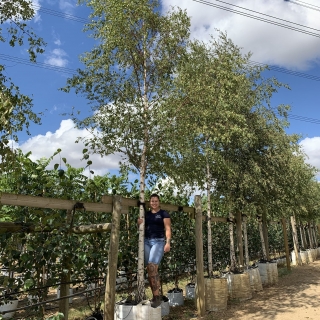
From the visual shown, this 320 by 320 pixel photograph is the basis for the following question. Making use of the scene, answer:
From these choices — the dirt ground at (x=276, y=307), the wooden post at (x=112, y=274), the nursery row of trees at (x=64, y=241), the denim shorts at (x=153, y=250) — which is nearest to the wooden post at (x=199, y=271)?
the dirt ground at (x=276, y=307)

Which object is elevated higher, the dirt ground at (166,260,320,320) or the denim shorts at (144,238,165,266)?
the denim shorts at (144,238,165,266)

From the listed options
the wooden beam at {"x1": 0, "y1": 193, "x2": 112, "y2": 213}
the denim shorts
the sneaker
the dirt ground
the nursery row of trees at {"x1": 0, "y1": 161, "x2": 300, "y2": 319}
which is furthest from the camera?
the dirt ground

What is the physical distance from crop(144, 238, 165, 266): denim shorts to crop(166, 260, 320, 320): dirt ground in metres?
1.78

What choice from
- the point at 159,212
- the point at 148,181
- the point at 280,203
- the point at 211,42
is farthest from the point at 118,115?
the point at 280,203

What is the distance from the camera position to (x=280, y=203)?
904cm

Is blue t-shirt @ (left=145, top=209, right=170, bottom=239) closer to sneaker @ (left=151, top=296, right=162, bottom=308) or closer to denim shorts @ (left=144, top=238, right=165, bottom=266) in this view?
denim shorts @ (left=144, top=238, right=165, bottom=266)

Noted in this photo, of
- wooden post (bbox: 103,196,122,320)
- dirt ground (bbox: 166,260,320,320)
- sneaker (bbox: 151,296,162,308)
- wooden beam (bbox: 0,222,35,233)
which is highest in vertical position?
wooden beam (bbox: 0,222,35,233)

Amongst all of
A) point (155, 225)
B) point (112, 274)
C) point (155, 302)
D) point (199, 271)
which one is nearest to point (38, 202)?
point (112, 274)

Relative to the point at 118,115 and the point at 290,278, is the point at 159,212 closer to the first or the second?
the point at 118,115

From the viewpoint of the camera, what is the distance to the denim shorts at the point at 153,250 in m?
4.74

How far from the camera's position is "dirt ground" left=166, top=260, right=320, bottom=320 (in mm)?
5746

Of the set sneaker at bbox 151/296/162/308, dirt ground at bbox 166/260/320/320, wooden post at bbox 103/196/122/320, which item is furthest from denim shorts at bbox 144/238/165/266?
dirt ground at bbox 166/260/320/320

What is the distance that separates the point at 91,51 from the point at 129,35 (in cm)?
73

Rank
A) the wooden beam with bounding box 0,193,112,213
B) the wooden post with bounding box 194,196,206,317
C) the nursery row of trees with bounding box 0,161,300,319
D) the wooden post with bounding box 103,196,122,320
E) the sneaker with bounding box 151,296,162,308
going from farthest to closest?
the wooden post with bounding box 194,196,206,317, the sneaker with bounding box 151,296,162,308, the wooden post with bounding box 103,196,122,320, the nursery row of trees with bounding box 0,161,300,319, the wooden beam with bounding box 0,193,112,213
